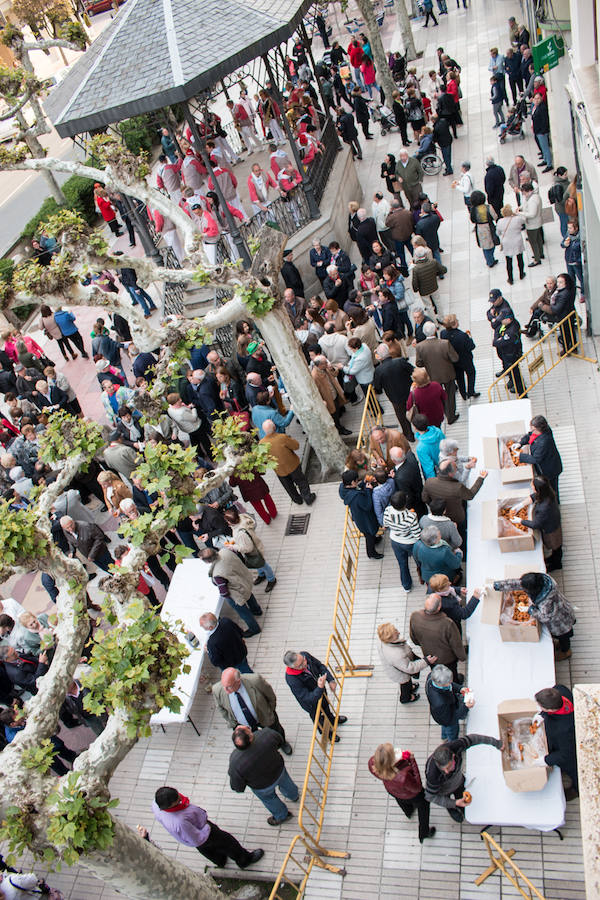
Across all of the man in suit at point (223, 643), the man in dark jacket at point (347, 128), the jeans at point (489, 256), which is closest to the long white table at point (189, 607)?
the man in suit at point (223, 643)

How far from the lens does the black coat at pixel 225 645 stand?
319 inches

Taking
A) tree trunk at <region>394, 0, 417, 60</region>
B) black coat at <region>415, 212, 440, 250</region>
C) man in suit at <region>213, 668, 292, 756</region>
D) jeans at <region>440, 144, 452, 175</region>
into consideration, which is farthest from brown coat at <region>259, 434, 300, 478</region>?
tree trunk at <region>394, 0, 417, 60</region>

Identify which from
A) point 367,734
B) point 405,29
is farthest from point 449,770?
point 405,29

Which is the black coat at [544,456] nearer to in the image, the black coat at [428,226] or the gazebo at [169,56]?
the black coat at [428,226]

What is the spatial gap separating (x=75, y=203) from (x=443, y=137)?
1260 centimetres

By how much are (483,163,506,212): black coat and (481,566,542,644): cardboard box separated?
357 inches

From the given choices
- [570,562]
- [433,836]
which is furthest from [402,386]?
[433,836]

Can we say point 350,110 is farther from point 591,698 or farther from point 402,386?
point 591,698

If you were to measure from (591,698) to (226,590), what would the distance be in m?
5.51

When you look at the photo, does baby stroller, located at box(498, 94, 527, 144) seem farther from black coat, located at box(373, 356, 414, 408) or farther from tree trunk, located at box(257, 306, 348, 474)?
tree trunk, located at box(257, 306, 348, 474)

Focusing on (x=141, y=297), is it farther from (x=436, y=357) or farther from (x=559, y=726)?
(x=559, y=726)

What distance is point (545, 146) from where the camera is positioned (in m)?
15.7

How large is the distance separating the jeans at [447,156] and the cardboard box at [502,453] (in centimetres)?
1072

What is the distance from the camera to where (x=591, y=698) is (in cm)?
396
